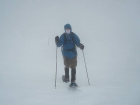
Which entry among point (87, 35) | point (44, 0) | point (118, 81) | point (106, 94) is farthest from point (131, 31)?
point (44, 0)

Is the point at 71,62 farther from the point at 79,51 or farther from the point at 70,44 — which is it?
the point at 79,51

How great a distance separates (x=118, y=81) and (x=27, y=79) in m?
2.76

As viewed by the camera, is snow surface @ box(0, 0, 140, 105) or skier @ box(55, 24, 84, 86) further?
skier @ box(55, 24, 84, 86)

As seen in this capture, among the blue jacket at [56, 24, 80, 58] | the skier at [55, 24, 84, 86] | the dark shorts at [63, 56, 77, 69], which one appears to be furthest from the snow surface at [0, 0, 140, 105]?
the blue jacket at [56, 24, 80, 58]

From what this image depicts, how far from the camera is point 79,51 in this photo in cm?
1398

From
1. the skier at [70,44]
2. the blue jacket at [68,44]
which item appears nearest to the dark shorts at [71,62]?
the skier at [70,44]

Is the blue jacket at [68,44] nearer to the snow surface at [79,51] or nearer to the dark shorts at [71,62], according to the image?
the dark shorts at [71,62]

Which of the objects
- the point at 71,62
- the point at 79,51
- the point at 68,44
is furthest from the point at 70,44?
the point at 79,51

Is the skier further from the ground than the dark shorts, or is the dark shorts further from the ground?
the skier

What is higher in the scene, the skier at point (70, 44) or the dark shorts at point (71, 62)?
the skier at point (70, 44)

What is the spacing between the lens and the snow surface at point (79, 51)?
14.8 ft

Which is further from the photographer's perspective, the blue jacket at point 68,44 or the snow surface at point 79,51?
the blue jacket at point 68,44

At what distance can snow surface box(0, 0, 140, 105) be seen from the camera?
450 centimetres

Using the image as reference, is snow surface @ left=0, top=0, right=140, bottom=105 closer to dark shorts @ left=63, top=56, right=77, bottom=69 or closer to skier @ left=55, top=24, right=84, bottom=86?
dark shorts @ left=63, top=56, right=77, bottom=69
